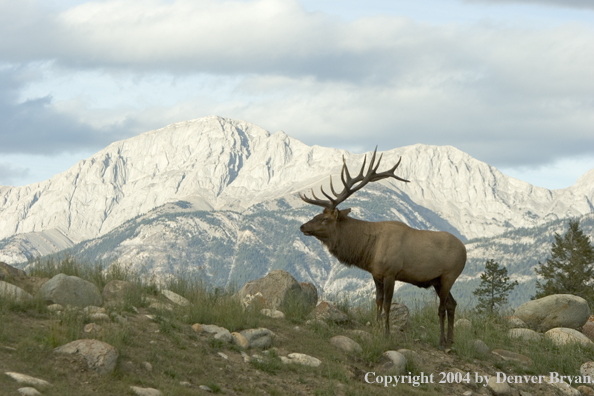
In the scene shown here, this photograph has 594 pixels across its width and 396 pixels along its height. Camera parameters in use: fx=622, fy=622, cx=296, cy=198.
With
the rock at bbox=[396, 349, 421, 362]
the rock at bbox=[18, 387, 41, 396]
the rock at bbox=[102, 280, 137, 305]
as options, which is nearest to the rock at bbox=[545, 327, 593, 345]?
the rock at bbox=[396, 349, 421, 362]

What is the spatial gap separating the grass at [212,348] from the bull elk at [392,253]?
37.7 inches

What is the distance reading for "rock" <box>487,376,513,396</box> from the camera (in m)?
11.2

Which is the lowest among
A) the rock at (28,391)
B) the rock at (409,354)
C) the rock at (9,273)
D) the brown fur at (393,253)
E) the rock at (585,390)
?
the rock at (585,390)

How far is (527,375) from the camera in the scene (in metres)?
12.3

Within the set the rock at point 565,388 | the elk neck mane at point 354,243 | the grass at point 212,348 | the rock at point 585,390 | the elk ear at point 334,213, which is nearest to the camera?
the grass at point 212,348

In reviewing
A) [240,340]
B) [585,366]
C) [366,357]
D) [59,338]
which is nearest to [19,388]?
[59,338]

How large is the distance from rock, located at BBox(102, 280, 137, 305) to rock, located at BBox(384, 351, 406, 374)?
4853 mm

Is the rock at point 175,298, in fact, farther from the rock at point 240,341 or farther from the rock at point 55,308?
the rock at point 55,308

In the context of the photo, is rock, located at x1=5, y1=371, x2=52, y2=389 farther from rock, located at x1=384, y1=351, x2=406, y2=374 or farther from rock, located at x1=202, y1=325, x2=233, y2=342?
rock, located at x1=384, y1=351, x2=406, y2=374

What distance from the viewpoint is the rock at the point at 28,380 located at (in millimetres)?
7441

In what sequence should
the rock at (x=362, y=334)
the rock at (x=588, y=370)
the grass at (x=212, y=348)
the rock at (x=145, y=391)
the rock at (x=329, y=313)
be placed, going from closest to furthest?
the rock at (x=145, y=391) → the grass at (x=212, y=348) → the rock at (x=362, y=334) → the rock at (x=588, y=370) → the rock at (x=329, y=313)

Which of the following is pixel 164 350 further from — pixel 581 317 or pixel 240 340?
pixel 581 317

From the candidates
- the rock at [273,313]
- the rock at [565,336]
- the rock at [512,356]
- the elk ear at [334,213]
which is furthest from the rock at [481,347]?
the rock at [273,313]

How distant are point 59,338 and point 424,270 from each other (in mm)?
7007
